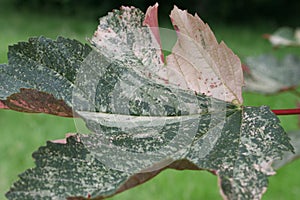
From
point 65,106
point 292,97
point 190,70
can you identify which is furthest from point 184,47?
point 292,97

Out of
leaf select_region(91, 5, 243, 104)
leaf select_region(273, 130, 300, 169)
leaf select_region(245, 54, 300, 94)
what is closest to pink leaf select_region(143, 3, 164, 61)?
leaf select_region(91, 5, 243, 104)

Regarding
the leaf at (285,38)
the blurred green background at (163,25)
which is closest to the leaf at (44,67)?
the leaf at (285,38)

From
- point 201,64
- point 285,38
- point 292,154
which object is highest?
point 285,38

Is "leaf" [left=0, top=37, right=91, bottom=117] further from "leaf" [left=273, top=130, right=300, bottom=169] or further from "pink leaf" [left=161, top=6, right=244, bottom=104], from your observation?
"leaf" [left=273, top=130, right=300, bottom=169]

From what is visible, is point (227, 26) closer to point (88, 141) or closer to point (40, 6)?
point (40, 6)

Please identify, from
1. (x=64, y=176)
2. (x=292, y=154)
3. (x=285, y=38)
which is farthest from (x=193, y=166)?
(x=285, y=38)

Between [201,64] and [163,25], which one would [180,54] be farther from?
[163,25]
